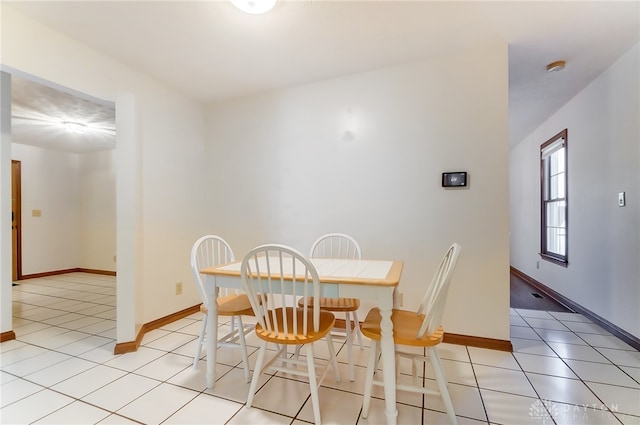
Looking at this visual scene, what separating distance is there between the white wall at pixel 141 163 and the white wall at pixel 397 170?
1.65 ft

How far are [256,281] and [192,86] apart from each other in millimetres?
2321

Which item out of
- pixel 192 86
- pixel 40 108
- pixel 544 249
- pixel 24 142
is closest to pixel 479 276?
pixel 544 249

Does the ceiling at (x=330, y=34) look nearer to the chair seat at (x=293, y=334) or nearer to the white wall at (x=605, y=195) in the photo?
the white wall at (x=605, y=195)

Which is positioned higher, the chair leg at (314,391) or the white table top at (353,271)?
the white table top at (353,271)

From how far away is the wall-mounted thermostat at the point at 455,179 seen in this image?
2311 mm

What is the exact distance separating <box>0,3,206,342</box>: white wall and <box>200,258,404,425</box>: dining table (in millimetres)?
922

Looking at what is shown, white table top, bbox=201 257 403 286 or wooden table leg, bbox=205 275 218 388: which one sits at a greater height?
white table top, bbox=201 257 403 286

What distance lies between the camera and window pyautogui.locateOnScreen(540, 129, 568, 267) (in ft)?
11.5

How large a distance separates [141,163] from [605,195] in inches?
166

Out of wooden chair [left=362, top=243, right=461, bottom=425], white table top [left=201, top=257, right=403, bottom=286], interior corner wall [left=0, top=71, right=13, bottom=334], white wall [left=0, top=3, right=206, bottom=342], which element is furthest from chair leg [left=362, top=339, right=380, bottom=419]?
interior corner wall [left=0, top=71, right=13, bottom=334]

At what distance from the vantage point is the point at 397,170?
252 cm

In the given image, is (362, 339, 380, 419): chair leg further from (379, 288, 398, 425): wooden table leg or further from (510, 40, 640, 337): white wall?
(510, 40, 640, 337): white wall

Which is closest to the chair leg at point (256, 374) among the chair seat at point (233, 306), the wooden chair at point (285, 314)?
the wooden chair at point (285, 314)

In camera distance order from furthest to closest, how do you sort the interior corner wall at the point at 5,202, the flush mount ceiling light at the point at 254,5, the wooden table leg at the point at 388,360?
the interior corner wall at the point at 5,202 → the flush mount ceiling light at the point at 254,5 → the wooden table leg at the point at 388,360
